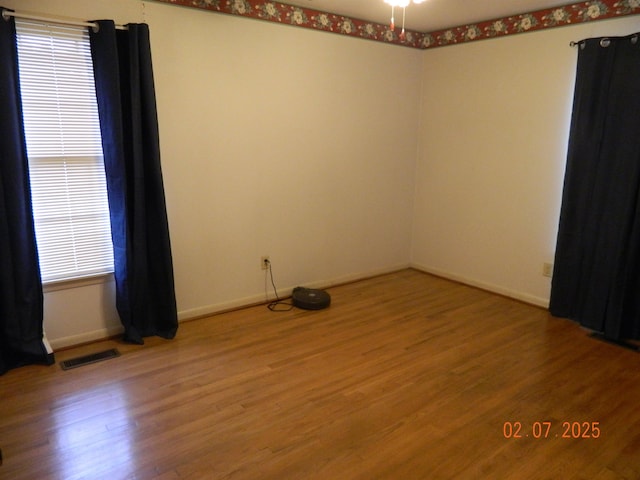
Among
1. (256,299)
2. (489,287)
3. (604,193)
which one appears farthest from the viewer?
(489,287)

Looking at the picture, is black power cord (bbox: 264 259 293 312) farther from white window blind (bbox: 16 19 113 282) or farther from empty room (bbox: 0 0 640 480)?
white window blind (bbox: 16 19 113 282)

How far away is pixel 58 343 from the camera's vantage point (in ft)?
9.82

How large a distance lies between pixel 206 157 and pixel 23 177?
1180 mm

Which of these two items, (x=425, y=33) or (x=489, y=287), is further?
(x=425, y=33)

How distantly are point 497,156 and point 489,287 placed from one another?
121cm

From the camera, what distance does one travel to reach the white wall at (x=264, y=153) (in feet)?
10.2

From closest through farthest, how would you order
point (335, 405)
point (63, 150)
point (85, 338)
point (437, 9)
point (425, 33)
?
point (335, 405)
point (63, 150)
point (85, 338)
point (437, 9)
point (425, 33)

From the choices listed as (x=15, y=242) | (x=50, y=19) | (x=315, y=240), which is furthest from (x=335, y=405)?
(x=50, y=19)

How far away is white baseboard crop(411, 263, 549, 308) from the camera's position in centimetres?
389

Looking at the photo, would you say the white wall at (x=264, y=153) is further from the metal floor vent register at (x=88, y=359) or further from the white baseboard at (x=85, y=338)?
the metal floor vent register at (x=88, y=359)

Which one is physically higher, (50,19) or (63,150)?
(50,19)

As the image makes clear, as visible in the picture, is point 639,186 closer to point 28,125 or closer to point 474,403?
point 474,403
